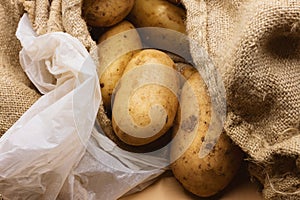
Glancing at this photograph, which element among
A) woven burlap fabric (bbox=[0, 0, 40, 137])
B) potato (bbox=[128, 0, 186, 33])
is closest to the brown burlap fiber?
woven burlap fabric (bbox=[0, 0, 40, 137])

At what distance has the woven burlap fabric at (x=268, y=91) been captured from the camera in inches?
26.4

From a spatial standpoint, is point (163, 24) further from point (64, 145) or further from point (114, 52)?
point (64, 145)

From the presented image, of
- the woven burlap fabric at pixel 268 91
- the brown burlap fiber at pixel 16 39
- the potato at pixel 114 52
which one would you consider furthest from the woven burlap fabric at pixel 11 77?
the woven burlap fabric at pixel 268 91

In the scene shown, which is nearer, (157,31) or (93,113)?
(93,113)

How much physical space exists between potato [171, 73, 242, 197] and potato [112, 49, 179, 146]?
0.03 m

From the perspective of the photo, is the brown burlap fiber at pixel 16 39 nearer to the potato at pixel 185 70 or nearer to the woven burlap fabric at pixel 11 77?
the woven burlap fabric at pixel 11 77

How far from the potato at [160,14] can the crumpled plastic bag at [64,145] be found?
0.15 meters

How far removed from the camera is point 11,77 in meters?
0.83

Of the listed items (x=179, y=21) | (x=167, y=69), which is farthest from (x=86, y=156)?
(x=179, y=21)

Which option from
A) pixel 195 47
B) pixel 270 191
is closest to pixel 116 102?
pixel 195 47

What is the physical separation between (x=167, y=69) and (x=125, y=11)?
13 cm

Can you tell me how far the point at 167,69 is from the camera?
2.60ft

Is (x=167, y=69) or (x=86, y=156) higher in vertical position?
(x=167, y=69)

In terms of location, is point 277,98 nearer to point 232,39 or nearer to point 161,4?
point 232,39
